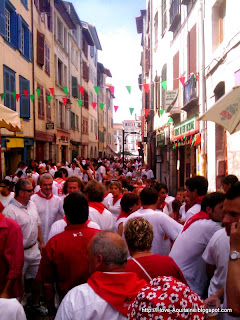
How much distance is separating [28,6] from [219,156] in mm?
13577

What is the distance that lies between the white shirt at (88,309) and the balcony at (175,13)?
14172 millimetres

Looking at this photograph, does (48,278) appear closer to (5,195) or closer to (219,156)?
(5,195)

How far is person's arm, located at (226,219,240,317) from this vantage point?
1857 millimetres

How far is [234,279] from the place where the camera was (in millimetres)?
1861

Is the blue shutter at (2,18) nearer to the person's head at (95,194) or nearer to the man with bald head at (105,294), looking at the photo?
the person's head at (95,194)

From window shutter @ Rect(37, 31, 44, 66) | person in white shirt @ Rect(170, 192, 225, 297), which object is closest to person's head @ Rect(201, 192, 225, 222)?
person in white shirt @ Rect(170, 192, 225, 297)

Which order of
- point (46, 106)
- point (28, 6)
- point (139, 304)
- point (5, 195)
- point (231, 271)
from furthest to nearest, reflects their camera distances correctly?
1. point (46, 106)
2. point (28, 6)
3. point (5, 195)
4. point (231, 271)
5. point (139, 304)

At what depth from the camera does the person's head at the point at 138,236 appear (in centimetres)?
284

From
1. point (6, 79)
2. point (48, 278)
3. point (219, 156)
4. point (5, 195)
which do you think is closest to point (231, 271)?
point (48, 278)

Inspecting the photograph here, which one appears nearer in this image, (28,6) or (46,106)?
(28,6)

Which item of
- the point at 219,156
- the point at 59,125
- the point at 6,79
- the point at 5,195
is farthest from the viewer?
the point at 59,125

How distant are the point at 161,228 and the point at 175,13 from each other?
1288 cm

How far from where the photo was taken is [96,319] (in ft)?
7.08

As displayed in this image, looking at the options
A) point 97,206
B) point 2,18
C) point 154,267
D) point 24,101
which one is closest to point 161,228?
point 97,206
